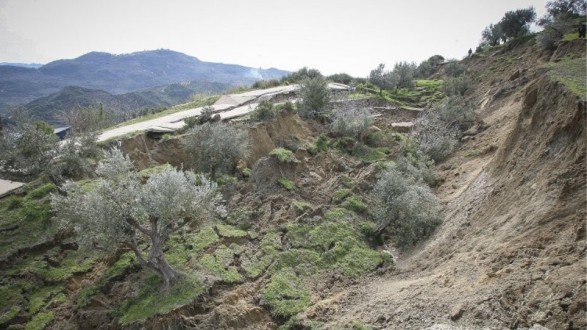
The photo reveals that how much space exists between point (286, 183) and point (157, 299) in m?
7.72

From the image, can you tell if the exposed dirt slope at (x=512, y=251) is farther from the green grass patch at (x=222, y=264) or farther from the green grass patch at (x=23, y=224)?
the green grass patch at (x=23, y=224)

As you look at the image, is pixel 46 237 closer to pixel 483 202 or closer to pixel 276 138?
pixel 276 138

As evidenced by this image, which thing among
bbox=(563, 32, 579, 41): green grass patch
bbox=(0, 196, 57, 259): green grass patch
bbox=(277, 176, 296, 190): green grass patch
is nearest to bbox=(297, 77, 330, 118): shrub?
bbox=(277, 176, 296, 190): green grass patch

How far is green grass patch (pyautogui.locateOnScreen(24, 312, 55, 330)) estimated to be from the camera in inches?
397

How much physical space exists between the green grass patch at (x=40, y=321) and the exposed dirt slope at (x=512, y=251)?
779cm

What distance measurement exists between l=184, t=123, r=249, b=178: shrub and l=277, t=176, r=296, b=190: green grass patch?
2.65m

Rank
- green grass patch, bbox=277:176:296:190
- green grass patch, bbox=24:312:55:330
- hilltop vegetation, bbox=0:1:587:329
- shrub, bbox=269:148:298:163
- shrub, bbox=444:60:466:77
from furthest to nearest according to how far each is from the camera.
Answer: shrub, bbox=444:60:466:77, shrub, bbox=269:148:298:163, green grass patch, bbox=277:176:296:190, green grass patch, bbox=24:312:55:330, hilltop vegetation, bbox=0:1:587:329

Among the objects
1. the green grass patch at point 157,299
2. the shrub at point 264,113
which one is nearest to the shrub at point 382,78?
the shrub at point 264,113

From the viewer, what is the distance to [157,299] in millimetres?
10234

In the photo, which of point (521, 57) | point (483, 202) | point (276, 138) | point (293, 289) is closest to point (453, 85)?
point (521, 57)

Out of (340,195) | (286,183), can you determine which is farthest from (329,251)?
(286,183)

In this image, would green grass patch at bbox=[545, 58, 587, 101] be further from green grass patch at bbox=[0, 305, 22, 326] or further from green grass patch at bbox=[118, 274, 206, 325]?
green grass patch at bbox=[0, 305, 22, 326]

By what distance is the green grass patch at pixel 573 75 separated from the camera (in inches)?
401

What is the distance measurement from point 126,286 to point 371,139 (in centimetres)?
1584
